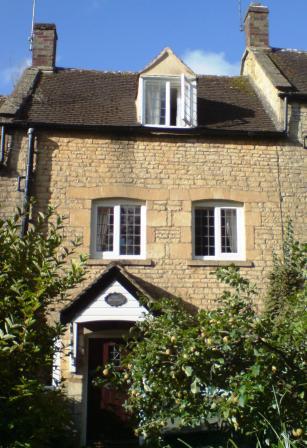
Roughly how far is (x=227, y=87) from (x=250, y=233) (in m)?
5.55

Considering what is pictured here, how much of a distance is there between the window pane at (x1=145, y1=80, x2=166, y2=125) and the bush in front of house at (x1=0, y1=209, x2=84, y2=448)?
27.4 ft

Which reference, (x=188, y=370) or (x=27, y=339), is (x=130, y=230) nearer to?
(x=188, y=370)

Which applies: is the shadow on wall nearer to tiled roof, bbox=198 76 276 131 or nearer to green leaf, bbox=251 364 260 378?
tiled roof, bbox=198 76 276 131

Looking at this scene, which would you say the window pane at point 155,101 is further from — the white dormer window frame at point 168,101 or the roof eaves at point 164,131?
the roof eaves at point 164,131

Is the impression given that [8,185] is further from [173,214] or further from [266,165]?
[266,165]

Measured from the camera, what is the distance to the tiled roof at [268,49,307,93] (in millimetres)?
15508

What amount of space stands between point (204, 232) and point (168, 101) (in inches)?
142

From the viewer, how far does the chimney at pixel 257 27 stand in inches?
690

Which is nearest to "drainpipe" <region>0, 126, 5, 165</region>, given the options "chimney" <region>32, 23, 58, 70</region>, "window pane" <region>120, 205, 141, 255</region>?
"window pane" <region>120, 205, 141, 255</region>

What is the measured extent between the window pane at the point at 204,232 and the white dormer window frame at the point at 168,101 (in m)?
2.29

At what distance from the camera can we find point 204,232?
13.8 m

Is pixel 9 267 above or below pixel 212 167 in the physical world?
below

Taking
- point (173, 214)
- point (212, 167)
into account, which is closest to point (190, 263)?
point (173, 214)

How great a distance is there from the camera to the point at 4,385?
5.59 meters
